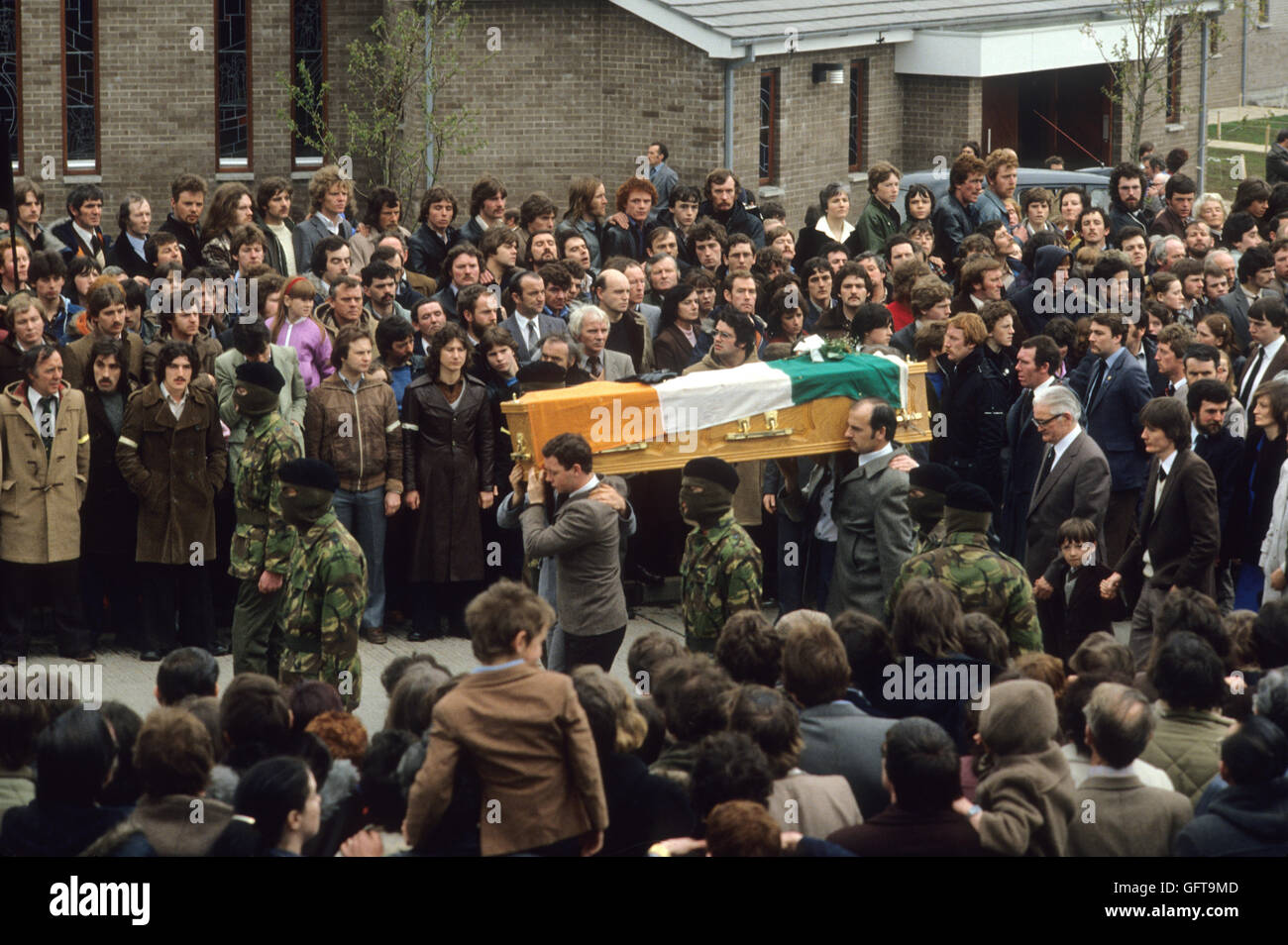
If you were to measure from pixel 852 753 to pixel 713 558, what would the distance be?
2.50 meters

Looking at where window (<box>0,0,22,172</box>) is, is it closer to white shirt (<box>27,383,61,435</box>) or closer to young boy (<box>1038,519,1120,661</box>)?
white shirt (<box>27,383,61,435</box>)

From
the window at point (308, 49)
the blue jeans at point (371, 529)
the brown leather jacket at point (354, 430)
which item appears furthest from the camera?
the window at point (308, 49)

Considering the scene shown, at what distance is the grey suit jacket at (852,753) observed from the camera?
669 cm

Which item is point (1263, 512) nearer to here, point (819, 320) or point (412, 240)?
point (819, 320)

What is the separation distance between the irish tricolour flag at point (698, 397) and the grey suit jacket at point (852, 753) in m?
3.80

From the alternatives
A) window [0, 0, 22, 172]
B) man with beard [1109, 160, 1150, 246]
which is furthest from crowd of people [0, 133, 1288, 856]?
window [0, 0, 22, 172]

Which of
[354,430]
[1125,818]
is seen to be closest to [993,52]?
[354,430]

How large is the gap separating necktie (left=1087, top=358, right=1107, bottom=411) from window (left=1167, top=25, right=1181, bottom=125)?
1946 cm

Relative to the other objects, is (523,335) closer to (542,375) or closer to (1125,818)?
(542,375)

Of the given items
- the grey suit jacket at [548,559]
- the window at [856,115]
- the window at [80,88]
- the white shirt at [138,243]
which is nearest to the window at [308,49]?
the window at [80,88]

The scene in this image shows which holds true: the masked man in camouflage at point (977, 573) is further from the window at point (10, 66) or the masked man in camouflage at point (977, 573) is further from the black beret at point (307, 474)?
the window at point (10, 66)
